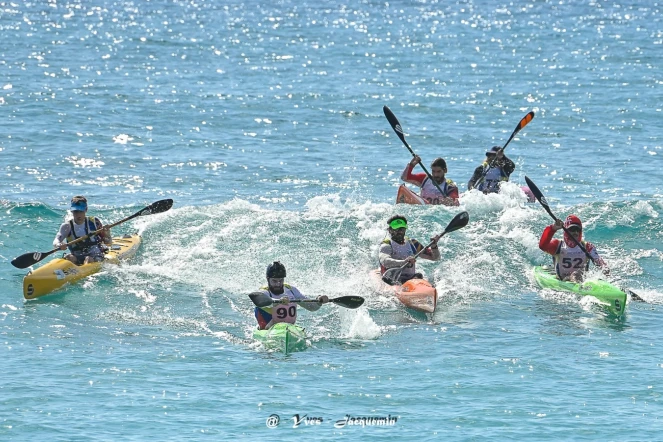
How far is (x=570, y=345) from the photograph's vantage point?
48.6 ft

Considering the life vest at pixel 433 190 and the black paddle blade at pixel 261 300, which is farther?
the life vest at pixel 433 190

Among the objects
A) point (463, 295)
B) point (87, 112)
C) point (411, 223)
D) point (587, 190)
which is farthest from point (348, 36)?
point (463, 295)

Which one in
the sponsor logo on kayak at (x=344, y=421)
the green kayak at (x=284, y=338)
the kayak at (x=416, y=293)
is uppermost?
the kayak at (x=416, y=293)

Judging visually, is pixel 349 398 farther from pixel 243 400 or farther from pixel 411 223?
pixel 411 223

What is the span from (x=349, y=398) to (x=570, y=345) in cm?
354

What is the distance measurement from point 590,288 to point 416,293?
2604 mm

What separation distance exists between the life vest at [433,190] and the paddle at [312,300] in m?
6.79

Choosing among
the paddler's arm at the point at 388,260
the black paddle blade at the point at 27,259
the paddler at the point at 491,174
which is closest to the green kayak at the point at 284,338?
the paddler's arm at the point at 388,260

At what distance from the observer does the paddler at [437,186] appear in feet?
70.5

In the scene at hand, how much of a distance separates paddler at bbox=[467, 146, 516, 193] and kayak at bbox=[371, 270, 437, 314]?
5.88 meters

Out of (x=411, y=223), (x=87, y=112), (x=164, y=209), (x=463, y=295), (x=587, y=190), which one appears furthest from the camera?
(x=87, y=112)

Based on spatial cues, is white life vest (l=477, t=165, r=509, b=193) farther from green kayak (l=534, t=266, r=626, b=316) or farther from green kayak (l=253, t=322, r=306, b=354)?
green kayak (l=253, t=322, r=306, b=354)

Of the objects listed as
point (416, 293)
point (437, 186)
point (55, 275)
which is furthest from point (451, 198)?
point (55, 275)

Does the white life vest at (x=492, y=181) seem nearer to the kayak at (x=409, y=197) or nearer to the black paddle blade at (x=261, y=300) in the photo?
the kayak at (x=409, y=197)
